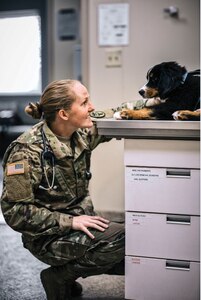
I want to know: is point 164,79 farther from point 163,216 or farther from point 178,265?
point 178,265

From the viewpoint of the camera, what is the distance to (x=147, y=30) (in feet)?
7.89

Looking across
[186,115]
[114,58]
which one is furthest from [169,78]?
[114,58]

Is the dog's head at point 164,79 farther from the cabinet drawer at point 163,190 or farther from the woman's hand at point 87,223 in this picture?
the woman's hand at point 87,223

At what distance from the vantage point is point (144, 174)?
4.34ft

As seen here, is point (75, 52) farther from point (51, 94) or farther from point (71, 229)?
point (71, 229)

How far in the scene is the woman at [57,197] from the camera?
140cm

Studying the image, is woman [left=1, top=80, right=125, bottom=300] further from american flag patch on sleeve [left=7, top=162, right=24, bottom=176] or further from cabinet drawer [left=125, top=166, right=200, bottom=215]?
cabinet drawer [left=125, top=166, right=200, bottom=215]

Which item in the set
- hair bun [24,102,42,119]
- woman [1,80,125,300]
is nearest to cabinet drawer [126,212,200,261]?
woman [1,80,125,300]

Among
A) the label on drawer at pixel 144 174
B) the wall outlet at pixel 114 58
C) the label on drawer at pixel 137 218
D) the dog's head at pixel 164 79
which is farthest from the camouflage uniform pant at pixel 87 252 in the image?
the wall outlet at pixel 114 58

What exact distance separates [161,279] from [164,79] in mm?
663

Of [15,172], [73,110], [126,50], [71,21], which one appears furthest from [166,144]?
[71,21]

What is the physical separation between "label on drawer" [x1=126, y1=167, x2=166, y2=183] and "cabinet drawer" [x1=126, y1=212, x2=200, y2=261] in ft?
0.38

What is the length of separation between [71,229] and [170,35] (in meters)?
1.41

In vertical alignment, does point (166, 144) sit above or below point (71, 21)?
below
